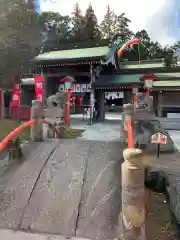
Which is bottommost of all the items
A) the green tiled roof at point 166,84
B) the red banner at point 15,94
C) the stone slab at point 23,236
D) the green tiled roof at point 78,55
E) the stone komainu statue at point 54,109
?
the stone slab at point 23,236

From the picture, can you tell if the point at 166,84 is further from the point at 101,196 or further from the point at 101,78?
the point at 101,196

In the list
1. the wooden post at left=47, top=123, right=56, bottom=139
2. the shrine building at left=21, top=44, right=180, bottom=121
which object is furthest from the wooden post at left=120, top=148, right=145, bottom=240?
the shrine building at left=21, top=44, right=180, bottom=121

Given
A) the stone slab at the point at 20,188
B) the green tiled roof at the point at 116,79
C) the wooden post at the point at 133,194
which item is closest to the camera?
the wooden post at the point at 133,194

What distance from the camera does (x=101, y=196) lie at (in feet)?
11.4

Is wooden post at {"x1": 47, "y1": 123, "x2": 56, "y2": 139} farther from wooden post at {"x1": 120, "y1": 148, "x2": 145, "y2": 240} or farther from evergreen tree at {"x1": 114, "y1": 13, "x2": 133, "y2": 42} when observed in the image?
evergreen tree at {"x1": 114, "y1": 13, "x2": 133, "y2": 42}

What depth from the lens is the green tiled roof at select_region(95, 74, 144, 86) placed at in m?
17.2

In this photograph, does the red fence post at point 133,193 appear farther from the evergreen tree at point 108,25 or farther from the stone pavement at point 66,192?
the evergreen tree at point 108,25

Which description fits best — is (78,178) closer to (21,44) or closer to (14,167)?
(14,167)

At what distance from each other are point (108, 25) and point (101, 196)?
59544 millimetres

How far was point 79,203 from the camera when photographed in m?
3.44

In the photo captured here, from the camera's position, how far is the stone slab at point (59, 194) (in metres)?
3.18

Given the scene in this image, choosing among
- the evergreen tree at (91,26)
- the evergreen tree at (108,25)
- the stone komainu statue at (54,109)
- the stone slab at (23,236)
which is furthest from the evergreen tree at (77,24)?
the stone slab at (23,236)

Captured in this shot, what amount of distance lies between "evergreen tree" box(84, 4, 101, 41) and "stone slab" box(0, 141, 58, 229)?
166 ft

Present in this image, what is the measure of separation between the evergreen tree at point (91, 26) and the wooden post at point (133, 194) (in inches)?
2048
